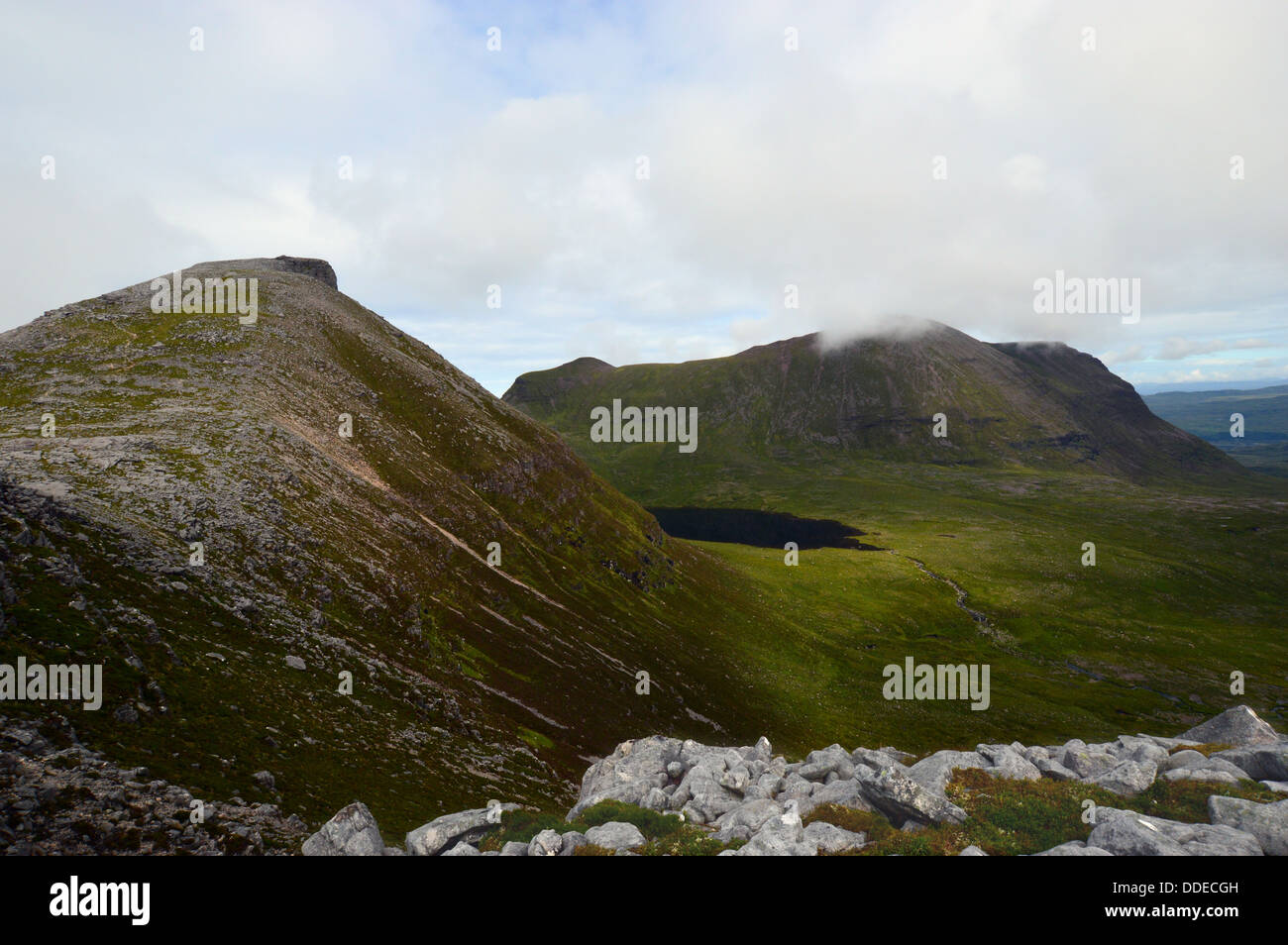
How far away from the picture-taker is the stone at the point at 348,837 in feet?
66.7

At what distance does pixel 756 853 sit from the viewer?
17.7 m

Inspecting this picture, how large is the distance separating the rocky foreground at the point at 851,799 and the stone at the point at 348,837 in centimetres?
4

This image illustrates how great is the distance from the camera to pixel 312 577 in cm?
4322

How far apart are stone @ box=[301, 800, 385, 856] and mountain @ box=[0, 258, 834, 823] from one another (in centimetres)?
540

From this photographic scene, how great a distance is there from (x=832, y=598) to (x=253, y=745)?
112 meters

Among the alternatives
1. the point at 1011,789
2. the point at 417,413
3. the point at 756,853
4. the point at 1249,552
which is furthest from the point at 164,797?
the point at 1249,552

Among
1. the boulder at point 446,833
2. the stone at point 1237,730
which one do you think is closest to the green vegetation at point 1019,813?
the stone at point 1237,730

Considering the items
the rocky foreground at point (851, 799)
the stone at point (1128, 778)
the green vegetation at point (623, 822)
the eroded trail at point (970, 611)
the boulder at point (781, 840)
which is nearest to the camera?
the rocky foreground at point (851, 799)

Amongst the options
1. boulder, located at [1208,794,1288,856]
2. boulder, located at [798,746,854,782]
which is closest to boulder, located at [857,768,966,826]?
boulder, located at [798,746,854,782]

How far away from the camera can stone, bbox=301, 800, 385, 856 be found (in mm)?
20328

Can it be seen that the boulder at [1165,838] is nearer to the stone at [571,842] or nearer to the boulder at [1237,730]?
the stone at [571,842]

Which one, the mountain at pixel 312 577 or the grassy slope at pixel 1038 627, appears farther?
the grassy slope at pixel 1038 627
